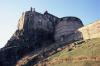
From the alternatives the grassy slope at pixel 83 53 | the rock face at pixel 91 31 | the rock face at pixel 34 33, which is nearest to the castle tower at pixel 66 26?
the rock face at pixel 34 33

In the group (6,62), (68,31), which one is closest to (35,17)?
(68,31)

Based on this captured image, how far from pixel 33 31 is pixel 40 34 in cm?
195

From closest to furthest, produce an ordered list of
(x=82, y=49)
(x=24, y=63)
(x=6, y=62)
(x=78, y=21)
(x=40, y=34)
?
(x=82, y=49)
(x=24, y=63)
(x=6, y=62)
(x=40, y=34)
(x=78, y=21)

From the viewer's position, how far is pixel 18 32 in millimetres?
68062

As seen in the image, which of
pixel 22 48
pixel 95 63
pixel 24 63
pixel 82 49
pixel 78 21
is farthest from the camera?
pixel 78 21

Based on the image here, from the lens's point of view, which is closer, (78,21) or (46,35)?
(46,35)

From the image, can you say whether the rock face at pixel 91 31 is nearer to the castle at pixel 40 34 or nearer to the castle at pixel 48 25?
the castle at pixel 40 34

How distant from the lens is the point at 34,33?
66062mm

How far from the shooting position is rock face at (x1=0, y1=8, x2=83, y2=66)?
60.0 m

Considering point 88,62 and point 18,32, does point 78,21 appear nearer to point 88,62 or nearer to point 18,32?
point 18,32

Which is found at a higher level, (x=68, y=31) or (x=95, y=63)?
(x=68, y=31)

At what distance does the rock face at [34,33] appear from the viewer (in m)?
60.0

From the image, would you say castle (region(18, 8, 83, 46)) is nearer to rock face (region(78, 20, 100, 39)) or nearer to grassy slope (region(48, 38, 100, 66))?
rock face (region(78, 20, 100, 39))

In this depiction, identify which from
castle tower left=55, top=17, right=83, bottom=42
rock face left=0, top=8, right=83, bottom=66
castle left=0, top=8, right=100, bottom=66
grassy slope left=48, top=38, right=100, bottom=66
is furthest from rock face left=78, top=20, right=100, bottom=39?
castle tower left=55, top=17, right=83, bottom=42
